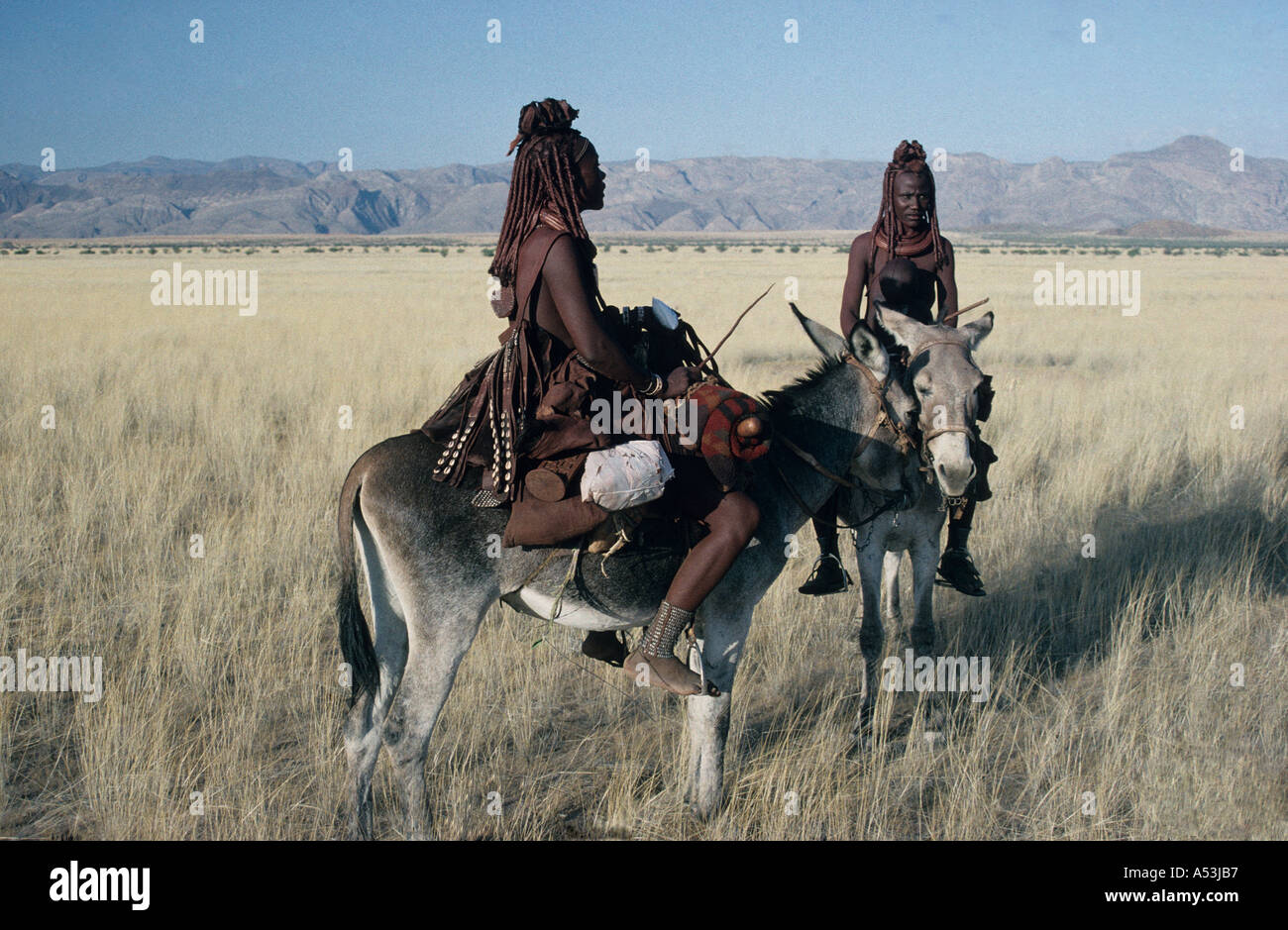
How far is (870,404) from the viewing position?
4.43 m

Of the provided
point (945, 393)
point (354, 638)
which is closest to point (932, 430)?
point (945, 393)

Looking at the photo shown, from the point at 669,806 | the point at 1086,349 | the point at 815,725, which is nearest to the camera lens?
the point at 669,806

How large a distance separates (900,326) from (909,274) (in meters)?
0.75

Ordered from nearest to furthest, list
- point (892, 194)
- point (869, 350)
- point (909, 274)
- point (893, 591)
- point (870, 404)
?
1. point (869, 350)
2. point (870, 404)
3. point (909, 274)
4. point (892, 194)
5. point (893, 591)

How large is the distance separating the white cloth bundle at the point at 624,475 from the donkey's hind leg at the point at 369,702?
3.45ft

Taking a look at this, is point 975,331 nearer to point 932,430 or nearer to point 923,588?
point 932,430

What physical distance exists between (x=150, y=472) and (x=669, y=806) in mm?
6661

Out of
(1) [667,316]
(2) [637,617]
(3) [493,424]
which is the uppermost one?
(1) [667,316]

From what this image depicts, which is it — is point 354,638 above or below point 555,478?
below

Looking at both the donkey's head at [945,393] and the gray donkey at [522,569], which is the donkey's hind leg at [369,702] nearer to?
the gray donkey at [522,569]

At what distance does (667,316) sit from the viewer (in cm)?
415

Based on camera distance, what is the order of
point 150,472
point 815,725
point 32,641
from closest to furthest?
point 815,725 < point 32,641 < point 150,472

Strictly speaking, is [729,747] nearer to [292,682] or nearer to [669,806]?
[669,806]
